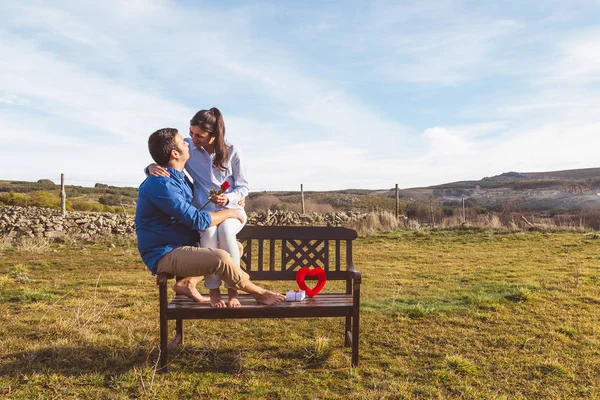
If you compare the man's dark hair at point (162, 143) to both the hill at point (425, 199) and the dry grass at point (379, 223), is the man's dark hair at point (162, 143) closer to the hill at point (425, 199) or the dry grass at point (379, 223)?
the hill at point (425, 199)

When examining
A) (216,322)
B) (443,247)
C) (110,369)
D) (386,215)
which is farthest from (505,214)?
(110,369)

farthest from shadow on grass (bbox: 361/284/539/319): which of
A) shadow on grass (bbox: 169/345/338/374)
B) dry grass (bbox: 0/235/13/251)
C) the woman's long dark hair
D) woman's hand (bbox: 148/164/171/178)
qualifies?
dry grass (bbox: 0/235/13/251)

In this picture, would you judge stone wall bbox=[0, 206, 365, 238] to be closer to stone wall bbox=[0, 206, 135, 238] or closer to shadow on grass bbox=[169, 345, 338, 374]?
stone wall bbox=[0, 206, 135, 238]

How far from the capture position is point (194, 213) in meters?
3.41

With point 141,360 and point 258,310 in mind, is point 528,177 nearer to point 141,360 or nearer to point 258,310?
point 258,310

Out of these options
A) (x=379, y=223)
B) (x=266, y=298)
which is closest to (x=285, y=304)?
(x=266, y=298)

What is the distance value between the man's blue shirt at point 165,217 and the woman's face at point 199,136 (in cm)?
30

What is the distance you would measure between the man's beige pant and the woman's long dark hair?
0.79 m

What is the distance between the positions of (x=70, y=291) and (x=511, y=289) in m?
6.28

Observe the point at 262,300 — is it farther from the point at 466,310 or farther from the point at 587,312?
the point at 587,312

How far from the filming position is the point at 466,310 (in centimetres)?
578

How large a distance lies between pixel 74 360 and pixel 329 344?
2.19 m

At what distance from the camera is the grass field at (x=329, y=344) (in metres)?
3.48

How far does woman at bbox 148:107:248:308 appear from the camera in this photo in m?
3.65
